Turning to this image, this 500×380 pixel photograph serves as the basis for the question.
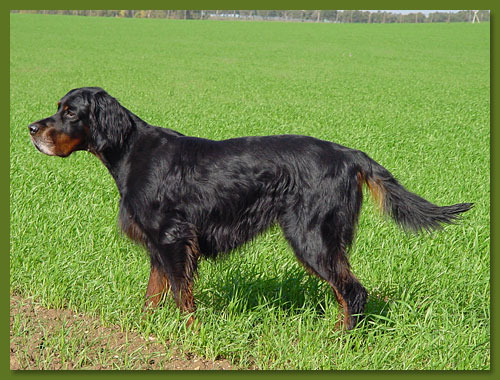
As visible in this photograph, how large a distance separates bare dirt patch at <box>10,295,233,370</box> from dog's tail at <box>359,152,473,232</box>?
1667 mm

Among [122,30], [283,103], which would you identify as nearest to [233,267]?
[283,103]

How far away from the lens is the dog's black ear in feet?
12.8

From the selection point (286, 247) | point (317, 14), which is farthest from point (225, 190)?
point (317, 14)

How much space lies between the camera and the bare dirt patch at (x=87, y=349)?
3.72 m

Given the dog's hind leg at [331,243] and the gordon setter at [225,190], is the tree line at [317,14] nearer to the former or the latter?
the gordon setter at [225,190]

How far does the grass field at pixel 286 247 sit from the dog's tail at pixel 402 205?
0.26 metres

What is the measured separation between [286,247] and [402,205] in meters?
1.47

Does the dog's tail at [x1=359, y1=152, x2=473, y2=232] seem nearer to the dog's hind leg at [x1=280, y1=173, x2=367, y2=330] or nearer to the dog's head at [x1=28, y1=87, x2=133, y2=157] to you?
the dog's hind leg at [x1=280, y1=173, x2=367, y2=330]

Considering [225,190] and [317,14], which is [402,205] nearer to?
[225,190]

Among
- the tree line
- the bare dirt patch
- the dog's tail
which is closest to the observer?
the bare dirt patch

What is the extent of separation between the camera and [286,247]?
5.23m

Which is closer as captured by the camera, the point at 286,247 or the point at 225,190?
the point at 225,190

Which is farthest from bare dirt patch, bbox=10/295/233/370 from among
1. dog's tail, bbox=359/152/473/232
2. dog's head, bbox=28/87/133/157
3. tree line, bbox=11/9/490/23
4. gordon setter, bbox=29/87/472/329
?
tree line, bbox=11/9/490/23

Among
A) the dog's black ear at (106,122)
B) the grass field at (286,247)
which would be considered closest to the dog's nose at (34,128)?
the dog's black ear at (106,122)
